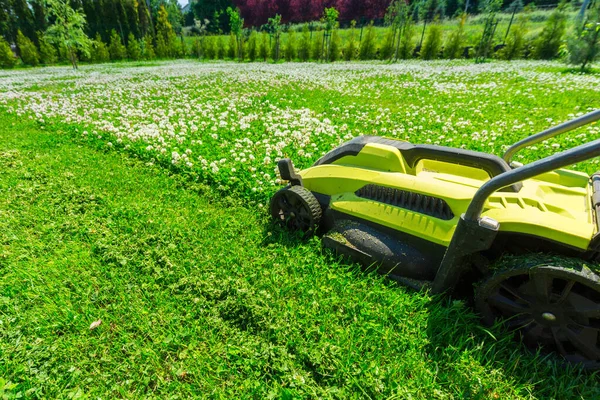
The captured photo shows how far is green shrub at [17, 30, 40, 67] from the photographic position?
41281 mm

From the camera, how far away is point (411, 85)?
16719 millimetres

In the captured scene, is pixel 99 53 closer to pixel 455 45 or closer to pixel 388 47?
pixel 388 47

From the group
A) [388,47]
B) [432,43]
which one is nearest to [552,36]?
[432,43]

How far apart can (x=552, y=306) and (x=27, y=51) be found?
5904 cm

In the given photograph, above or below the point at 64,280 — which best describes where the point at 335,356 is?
above

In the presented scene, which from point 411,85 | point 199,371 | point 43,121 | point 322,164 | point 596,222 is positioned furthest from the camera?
point 411,85

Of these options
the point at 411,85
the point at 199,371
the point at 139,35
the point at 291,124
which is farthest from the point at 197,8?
the point at 199,371

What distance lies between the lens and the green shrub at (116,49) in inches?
1850

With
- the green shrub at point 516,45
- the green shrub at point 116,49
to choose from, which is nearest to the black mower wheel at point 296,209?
the green shrub at point 516,45

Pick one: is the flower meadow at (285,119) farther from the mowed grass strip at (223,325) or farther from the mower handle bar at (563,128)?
the mower handle bar at (563,128)

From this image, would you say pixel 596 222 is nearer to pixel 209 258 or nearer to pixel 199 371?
pixel 199 371

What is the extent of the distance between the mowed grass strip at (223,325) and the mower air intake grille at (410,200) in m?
0.81

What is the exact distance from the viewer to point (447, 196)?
2.68 meters

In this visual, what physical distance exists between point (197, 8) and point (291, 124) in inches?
4106
